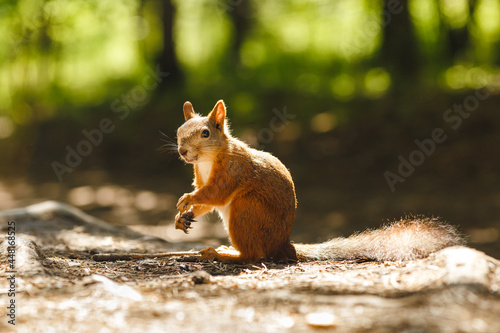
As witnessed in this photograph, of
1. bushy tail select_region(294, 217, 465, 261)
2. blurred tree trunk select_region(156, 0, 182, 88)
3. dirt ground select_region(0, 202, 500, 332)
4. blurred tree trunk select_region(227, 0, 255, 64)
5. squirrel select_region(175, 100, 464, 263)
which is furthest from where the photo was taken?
blurred tree trunk select_region(227, 0, 255, 64)

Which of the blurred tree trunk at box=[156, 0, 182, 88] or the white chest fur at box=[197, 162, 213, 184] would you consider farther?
the blurred tree trunk at box=[156, 0, 182, 88]

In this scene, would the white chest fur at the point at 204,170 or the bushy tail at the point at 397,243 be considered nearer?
the bushy tail at the point at 397,243

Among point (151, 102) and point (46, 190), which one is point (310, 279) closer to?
point (46, 190)

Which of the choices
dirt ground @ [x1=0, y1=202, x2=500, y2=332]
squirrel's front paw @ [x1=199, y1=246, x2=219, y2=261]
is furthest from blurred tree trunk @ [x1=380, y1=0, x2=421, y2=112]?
dirt ground @ [x1=0, y1=202, x2=500, y2=332]

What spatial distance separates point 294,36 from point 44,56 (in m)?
8.45

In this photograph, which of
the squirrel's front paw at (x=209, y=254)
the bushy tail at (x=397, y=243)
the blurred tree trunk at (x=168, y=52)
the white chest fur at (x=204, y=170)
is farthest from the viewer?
the blurred tree trunk at (x=168, y=52)

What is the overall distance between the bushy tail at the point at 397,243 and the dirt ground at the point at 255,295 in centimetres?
20

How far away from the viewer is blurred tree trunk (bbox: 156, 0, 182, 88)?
599 inches

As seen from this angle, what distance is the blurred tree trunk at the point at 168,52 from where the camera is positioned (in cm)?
1523

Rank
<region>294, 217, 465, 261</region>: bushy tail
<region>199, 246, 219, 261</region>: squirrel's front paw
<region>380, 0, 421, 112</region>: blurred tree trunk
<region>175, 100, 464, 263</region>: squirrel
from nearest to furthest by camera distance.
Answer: <region>294, 217, 465, 261</region>: bushy tail < <region>175, 100, 464, 263</region>: squirrel < <region>199, 246, 219, 261</region>: squirrel's front paw < <region>380, 0, 421, 112</region>: blurred tree trunk

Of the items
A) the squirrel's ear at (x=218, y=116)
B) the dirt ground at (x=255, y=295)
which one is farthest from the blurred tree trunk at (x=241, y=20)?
the dirt ground at (x=255, y=295)

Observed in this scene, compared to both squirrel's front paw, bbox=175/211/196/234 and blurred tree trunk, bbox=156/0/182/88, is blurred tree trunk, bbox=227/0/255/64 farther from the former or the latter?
squirrel's front paw, bbox=175/211/196/234

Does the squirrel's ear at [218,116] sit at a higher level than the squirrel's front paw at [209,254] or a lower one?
higher

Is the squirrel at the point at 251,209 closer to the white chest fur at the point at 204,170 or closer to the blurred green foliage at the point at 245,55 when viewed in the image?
the white chest fur at the point at 204,170
